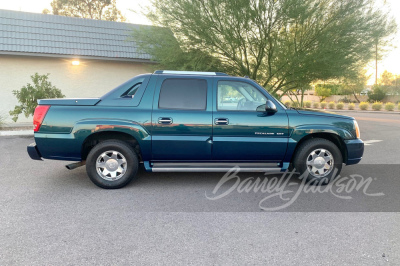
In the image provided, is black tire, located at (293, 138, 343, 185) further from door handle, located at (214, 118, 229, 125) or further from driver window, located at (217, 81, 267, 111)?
door handle, located at (214, 118, 229, 125)

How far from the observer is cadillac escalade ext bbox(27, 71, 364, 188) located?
476 cm

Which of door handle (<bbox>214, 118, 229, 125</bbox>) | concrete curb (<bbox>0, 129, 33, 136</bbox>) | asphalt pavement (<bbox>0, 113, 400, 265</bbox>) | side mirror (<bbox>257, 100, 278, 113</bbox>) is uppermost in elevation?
side mirror (<bbox>257, 100, 278, 113</bbox>)

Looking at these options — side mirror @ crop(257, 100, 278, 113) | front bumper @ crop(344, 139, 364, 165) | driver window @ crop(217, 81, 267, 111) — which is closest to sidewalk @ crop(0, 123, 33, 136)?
driver window @ crop(217, 81, 267, 111)

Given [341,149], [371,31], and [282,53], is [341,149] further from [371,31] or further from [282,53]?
[371,31]

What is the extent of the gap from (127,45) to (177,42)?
377 cm

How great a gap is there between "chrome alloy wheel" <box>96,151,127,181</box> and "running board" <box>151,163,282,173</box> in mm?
511

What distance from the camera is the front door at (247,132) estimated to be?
4906 mm

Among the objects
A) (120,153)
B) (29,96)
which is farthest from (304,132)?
(29,96)

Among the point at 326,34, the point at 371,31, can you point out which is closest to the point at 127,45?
the point at 326,34

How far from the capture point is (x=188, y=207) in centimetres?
418

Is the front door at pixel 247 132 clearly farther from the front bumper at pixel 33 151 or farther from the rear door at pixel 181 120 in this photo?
the front bumper at pixel 33 151
